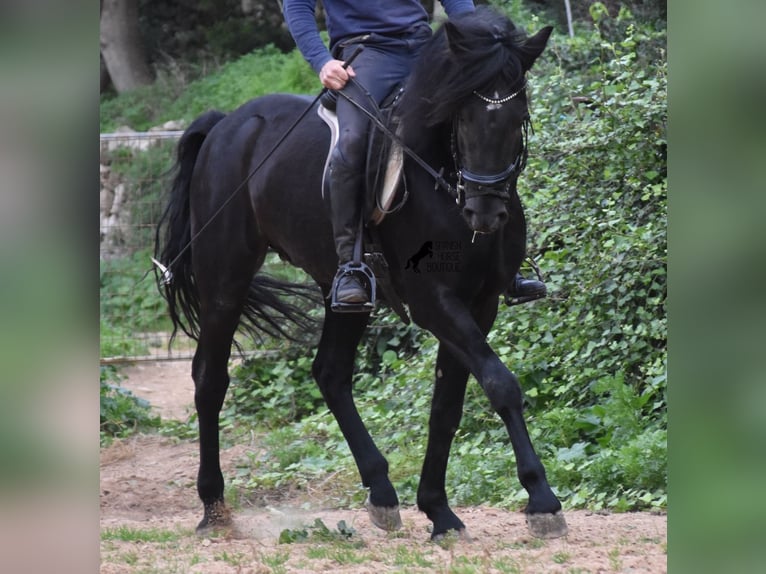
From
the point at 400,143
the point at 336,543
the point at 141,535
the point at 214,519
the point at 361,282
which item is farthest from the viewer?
the point at 214,519

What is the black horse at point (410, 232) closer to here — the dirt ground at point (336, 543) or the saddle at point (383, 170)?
the saddle at point (383, 170)

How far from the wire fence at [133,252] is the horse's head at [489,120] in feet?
20.9

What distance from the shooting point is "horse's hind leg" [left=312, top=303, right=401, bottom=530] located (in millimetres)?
5621

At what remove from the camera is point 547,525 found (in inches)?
179

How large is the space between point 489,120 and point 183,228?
2874 millimetres

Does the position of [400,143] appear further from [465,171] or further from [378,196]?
[465,171]

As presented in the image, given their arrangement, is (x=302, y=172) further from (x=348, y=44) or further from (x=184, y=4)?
(x=184, y=4)

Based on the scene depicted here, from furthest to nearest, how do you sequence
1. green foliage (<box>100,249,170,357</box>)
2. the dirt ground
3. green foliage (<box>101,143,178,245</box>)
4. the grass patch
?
green foliage (<box>101,143,178,245</box>), green foliage (<box>100,249,170,357</box>), the grass patch, the dirt ground

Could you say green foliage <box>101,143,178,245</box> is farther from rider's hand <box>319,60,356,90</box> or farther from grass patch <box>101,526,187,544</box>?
rider's hand <box>319,60,356,90</box>

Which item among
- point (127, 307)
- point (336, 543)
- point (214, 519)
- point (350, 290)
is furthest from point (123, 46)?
point (336, 543)

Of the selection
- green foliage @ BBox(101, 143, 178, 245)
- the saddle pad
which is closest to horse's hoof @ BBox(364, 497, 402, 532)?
the saddle pad

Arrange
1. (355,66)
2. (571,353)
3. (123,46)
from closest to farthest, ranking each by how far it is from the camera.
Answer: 1. (355,66)
2. (571,353)
3. (123,46)

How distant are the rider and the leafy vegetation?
1682 mm
